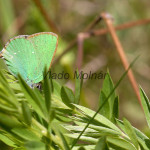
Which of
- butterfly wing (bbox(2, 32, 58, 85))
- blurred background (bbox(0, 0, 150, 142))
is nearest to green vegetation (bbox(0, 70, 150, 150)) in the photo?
butterfly wing (bbox(2, 32, 58, 85))

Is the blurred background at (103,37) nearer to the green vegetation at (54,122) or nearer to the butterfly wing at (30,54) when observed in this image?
the butterfly wing at (30,54)

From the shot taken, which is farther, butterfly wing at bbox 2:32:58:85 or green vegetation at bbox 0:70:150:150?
butterfly wing at bbox 2:32:58:85

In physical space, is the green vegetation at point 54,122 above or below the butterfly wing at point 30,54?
below

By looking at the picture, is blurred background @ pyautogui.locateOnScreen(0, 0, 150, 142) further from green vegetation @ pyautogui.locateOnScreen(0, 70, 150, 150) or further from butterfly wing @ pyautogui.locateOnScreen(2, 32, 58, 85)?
green vegetation @ pyautogui.locateOnScreen(0, 70, 150, 150)

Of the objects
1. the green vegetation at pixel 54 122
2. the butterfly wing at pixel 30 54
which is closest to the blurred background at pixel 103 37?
the butterfly wing at pixel 30 54

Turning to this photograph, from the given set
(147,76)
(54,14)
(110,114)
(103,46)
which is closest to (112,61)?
(103,46)

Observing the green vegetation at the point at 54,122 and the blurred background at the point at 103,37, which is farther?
the blurred background at the point at 103,37

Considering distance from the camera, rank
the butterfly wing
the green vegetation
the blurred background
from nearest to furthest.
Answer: the green vegetation → the butterfly wing → the blurred background

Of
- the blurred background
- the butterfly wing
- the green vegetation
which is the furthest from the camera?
the blurred background
